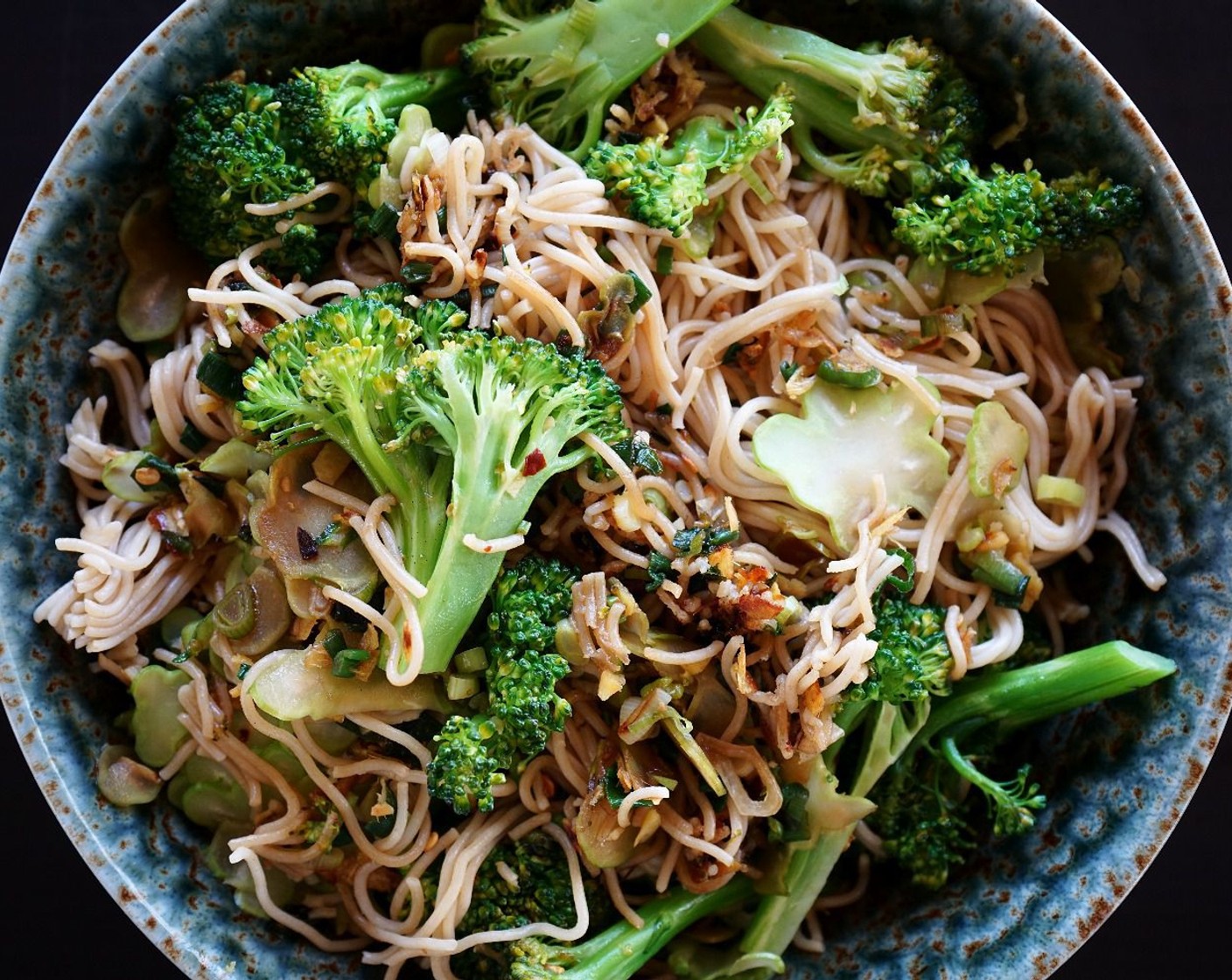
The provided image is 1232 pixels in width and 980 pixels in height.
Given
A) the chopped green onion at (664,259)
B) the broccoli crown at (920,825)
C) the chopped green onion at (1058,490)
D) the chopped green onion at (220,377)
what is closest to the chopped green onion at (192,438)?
the chopped green onion at (220,377)

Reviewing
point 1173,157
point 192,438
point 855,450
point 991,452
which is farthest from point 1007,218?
point 192,438

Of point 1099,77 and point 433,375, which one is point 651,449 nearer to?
point 433,375

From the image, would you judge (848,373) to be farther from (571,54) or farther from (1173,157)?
(1173,157)

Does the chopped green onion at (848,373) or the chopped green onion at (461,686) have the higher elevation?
the chopped green onion at (848,373)

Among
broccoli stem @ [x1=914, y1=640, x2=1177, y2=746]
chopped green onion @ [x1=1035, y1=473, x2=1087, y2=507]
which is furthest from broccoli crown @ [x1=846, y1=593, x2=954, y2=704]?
chopped green onion @ [x1=1035, y1=473, x2=1087, y2=507]

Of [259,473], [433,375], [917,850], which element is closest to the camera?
[433,375]

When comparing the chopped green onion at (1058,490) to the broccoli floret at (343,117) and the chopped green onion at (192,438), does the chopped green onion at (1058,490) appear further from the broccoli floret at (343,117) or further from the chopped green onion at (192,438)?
the chopped green onion at (192,438)

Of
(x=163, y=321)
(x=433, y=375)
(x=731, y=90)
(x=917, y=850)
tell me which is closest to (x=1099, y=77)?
(x=731, y=90)
